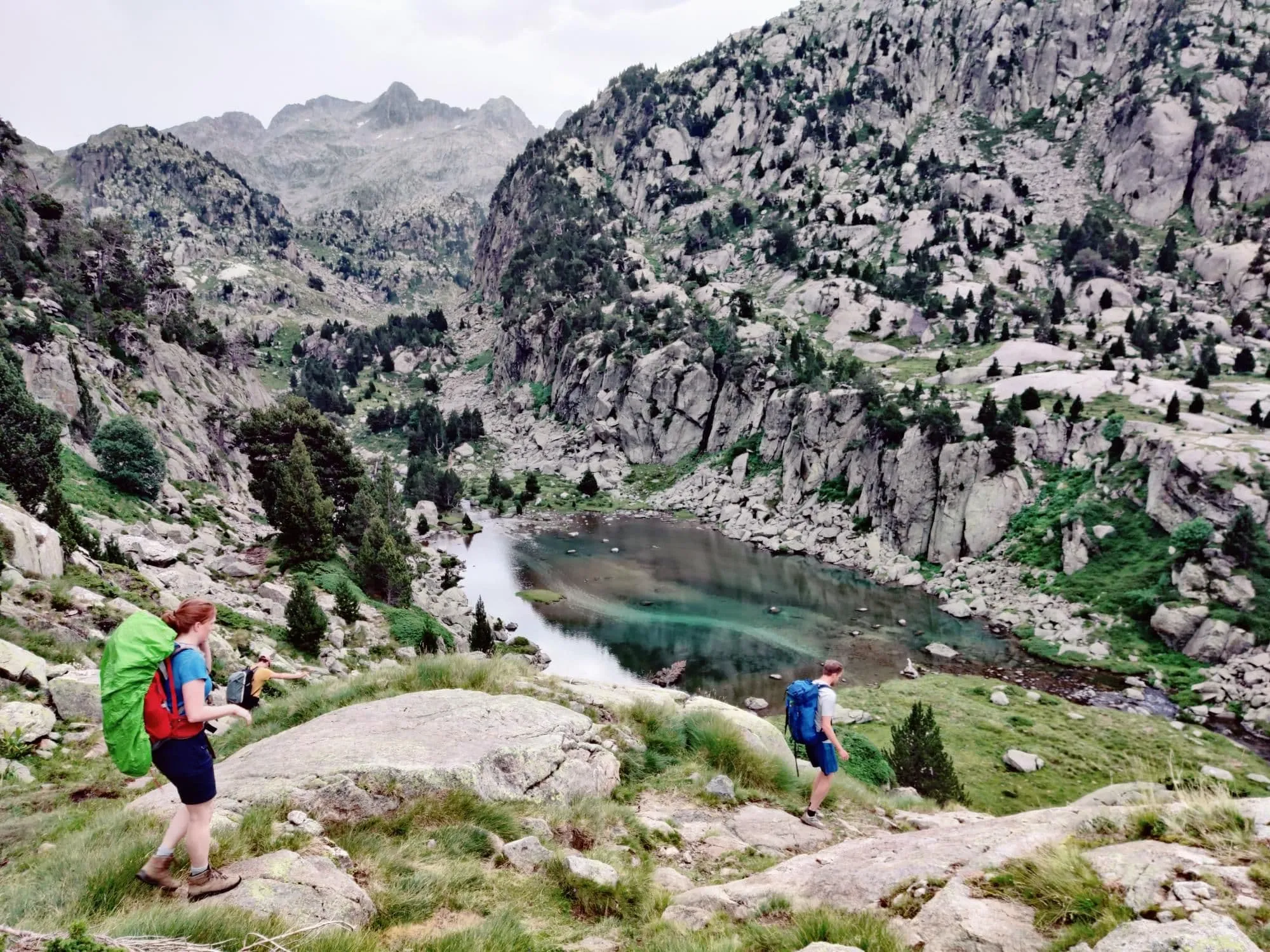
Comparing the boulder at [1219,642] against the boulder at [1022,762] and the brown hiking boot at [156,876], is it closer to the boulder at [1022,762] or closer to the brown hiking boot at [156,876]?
the boulder at [1022,762]

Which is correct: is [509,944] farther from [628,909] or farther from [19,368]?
[19,368]

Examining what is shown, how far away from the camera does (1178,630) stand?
3488 cm

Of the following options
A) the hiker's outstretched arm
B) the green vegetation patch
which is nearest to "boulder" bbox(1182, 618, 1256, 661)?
the hiker's outstretched arm

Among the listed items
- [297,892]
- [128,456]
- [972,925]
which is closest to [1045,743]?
[972,925]

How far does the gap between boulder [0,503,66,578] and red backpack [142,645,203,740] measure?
14.5 meters

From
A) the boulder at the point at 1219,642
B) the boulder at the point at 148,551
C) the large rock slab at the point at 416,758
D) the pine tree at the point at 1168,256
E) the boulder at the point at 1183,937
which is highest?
the pine tree at the point at 1168,256

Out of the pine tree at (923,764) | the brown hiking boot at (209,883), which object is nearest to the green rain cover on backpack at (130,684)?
the brown hiking boot at (209,883)

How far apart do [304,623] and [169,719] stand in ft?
63.2

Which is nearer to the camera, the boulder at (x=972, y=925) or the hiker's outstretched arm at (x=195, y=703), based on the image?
the boulder at (x=972, y=925)

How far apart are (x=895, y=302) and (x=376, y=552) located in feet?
281

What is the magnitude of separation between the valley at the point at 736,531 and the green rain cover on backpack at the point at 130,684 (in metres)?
1.12

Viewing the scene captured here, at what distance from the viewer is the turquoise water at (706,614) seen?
3734 cm

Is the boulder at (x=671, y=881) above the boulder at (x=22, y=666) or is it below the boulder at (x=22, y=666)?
below

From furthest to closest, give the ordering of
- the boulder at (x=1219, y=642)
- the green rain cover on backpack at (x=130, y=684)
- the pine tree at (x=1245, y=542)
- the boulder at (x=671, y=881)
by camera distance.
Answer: the pine tree at (x=1245, y=542)
the boulder at (x=1219, y=642)
the boulder at (x=671, y=881)
the green rain cover on backpack at (x=130, y=684)
